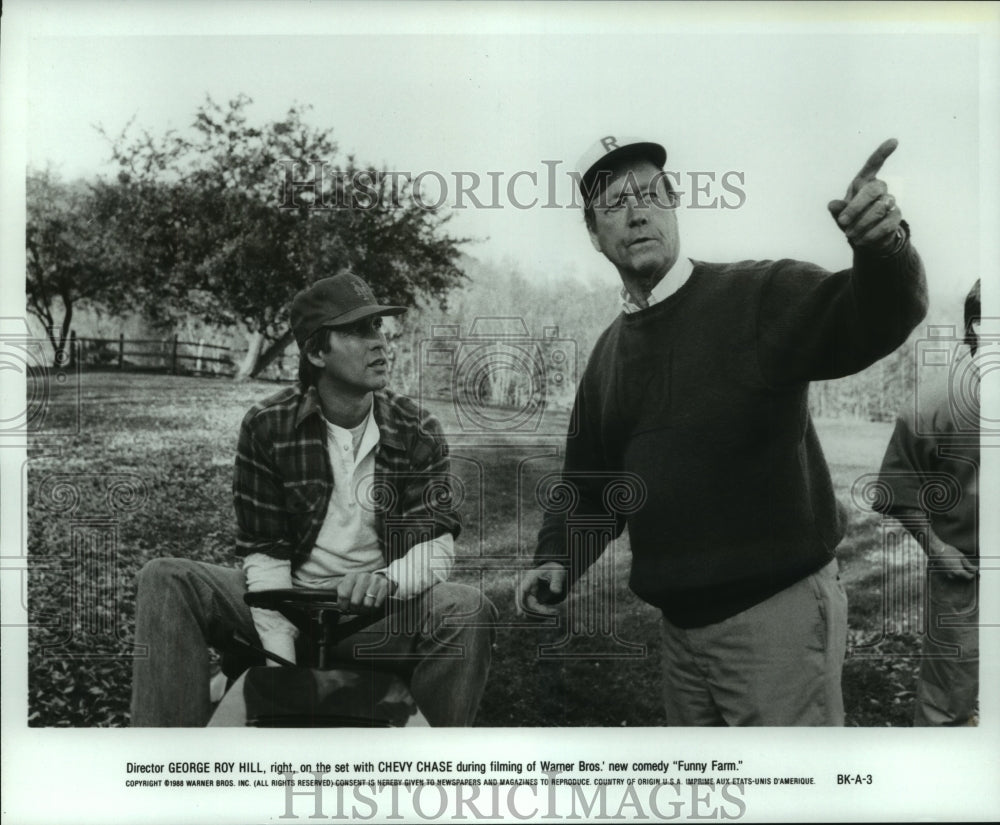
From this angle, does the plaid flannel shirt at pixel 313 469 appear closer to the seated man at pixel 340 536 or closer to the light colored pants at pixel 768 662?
the seated man at pixel 340 536

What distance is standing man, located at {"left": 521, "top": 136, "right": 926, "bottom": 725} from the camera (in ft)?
15.3

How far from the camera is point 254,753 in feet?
16.0

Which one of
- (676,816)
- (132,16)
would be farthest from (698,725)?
(132,16)

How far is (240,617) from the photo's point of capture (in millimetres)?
4832

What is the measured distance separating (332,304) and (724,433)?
1690mm

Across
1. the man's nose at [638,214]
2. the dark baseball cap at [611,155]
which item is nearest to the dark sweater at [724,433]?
the man's nose at [638,214]

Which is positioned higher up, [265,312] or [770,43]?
[770,43]

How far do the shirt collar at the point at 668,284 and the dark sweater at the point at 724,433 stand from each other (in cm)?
3

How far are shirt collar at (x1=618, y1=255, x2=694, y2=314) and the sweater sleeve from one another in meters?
0.33

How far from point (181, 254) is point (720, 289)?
7.33ft

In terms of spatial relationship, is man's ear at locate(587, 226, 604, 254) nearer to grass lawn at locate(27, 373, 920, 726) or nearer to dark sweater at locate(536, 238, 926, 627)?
dark sweater at locate(536, 238, 926, 627)

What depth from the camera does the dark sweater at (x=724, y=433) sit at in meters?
4.65

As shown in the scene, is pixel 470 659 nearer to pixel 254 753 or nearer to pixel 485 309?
pixel 254 753

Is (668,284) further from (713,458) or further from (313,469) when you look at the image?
(313,469)
